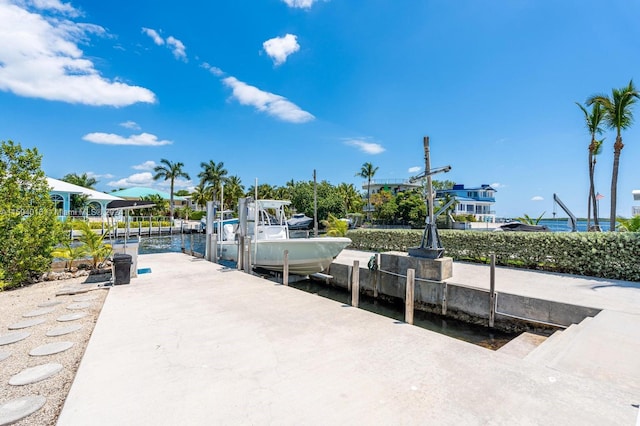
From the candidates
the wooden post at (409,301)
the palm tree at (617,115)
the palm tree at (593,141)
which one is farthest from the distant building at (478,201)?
the wooden post at (409,301)

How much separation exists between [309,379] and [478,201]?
59954 mm

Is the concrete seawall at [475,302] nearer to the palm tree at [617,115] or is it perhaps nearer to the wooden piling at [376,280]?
the wooden piling at [376,280]

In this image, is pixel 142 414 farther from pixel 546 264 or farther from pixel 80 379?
pixel 546 264

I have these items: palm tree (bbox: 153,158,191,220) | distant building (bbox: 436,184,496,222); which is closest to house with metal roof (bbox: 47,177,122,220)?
palm tree (bbox: 153,158,191,220)

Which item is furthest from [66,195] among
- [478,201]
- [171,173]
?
[478,201]

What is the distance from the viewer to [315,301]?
6629 mm

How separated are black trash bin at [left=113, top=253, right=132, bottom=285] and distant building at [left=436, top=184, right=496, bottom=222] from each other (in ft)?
172

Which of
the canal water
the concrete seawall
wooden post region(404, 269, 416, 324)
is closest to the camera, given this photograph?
wooden post region(404, 269, 416, 324)

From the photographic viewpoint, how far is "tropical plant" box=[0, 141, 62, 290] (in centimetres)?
799

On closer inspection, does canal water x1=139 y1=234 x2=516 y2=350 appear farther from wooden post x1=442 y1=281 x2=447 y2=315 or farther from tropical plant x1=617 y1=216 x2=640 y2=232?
tropical plant x1=617 y1=216 x2=640 y2=232

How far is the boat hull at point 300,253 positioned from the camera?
10.9 m

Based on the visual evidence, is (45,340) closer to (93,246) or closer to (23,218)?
(23,218)

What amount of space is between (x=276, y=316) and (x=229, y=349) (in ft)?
4.89

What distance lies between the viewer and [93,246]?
10.7m
